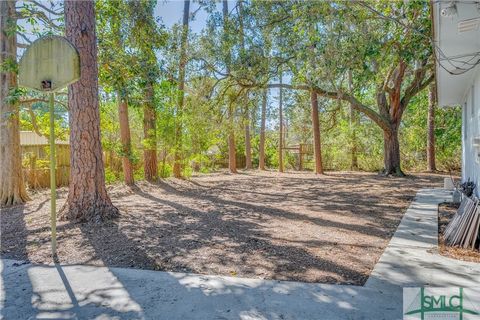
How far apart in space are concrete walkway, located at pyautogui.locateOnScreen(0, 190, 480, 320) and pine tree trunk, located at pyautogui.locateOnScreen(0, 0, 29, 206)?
16.3ft

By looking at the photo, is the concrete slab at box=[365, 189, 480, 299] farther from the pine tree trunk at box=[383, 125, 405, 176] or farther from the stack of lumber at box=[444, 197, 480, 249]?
the pine tree trunk at box=[383, 125, 405, 176]

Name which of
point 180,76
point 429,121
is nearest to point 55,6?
point 180,76

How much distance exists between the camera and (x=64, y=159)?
487 inches

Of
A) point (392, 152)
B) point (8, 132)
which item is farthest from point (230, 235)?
point (392, 152)

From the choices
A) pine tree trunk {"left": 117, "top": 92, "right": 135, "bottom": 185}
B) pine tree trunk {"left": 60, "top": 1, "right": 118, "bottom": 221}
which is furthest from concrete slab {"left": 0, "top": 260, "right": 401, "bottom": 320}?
pine tree trunk {"left": 117, "top": 92, "right": 135, "bottom": 185}

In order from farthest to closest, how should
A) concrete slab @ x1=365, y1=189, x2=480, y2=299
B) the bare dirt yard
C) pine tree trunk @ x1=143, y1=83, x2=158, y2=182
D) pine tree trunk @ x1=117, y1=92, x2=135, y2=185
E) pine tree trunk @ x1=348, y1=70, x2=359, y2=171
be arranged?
pine tree trunk @ x1=348, y1=70, x2=359, y2=171 < pine tree trunk @ x1=143, y1=83, x2=158, y2=182 < pine tree trunk @ x1=117, y1=92, x2=135, y2=185 < the bare dirt yard < concrete slab @ x1=365, y1=189, x2=480, y2=299

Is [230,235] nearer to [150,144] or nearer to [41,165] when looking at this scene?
A: [150,144]

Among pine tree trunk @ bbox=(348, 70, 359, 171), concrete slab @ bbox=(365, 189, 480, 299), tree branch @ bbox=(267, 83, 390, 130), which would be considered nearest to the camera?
concrete slab @ bbox=(365, 189, 480, 299)

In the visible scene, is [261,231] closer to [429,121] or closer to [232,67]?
[232,67]

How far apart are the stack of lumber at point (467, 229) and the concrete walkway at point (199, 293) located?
718 mm

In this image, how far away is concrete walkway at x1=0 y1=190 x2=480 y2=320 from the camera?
266 cm

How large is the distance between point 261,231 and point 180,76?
333 inches

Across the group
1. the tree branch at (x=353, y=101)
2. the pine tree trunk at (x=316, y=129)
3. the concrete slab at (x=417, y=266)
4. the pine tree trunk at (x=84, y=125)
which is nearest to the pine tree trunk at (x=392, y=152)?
the tree branch at (x=353, y=101)

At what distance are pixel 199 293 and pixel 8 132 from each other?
7114 millimetres
